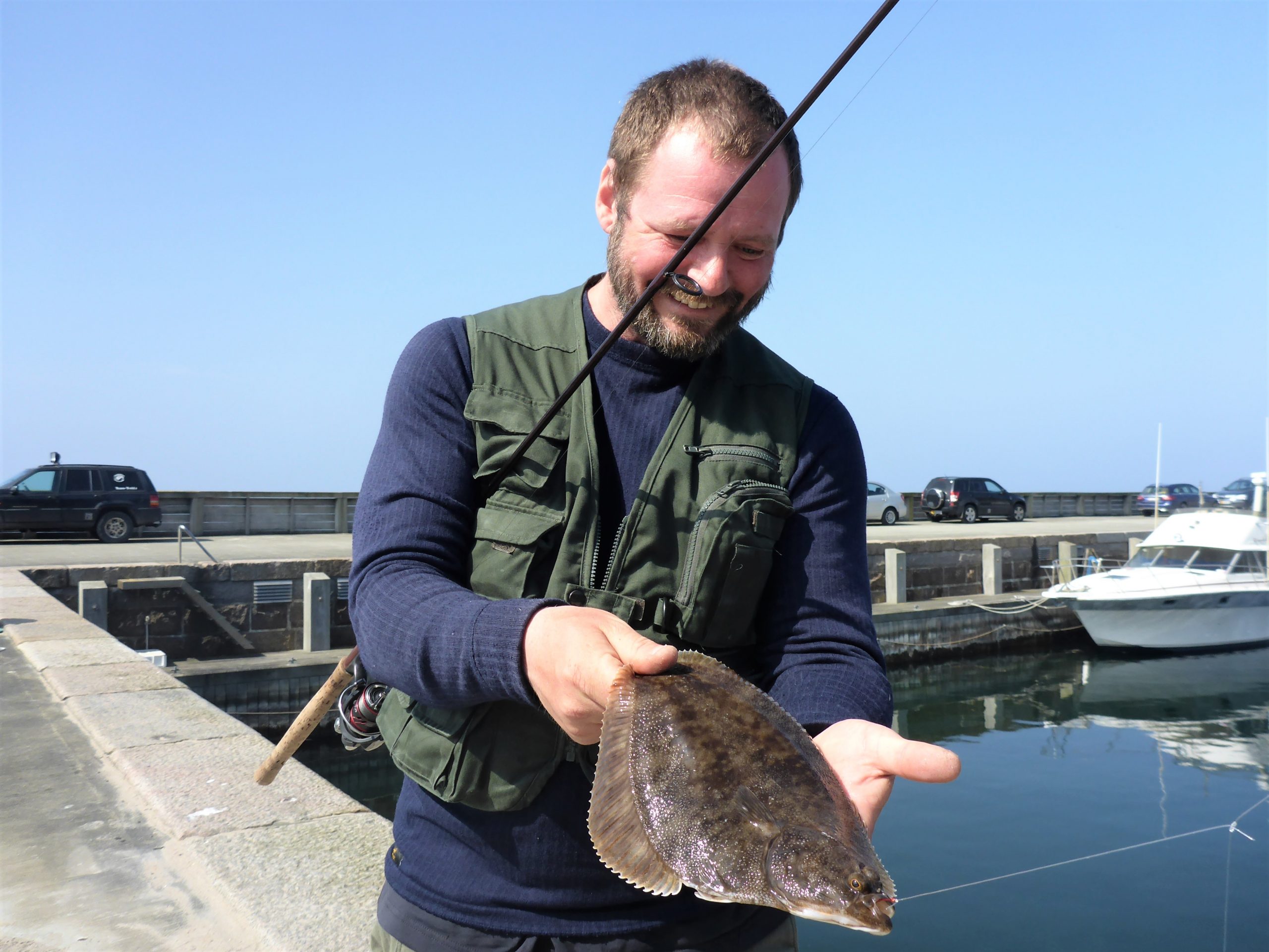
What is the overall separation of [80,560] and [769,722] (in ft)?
59.5

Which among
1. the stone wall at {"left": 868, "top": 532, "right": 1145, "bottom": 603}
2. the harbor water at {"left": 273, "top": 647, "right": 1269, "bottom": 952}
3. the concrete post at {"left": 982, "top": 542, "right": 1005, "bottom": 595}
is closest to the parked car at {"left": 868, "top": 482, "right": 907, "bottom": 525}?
the stone wall at {"left": 868, "top": 532, "right": 1145, "bottom": 603}

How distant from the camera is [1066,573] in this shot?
23641mm

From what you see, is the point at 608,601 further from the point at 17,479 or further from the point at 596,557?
the point at 17,479

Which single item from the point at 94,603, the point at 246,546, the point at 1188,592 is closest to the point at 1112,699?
the point at 1188,592

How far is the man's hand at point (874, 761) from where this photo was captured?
1430 millimetres

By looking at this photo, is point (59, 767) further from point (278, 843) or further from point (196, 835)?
point (278, 843)

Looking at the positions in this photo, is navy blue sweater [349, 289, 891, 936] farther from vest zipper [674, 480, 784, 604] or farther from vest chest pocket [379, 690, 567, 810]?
vest zipper [674, 480, 784, 604]

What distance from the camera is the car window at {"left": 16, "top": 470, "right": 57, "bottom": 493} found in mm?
21188

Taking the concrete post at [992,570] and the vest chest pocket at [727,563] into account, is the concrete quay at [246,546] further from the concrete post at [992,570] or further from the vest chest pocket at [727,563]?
the vest chest pocket at [727,563]

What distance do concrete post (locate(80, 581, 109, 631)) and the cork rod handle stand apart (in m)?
10.7

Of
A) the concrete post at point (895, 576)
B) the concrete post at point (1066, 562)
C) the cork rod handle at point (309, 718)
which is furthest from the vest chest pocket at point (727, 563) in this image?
the concrete post at point (1066, 562)

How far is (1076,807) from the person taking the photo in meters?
12.7

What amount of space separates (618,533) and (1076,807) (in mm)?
12991

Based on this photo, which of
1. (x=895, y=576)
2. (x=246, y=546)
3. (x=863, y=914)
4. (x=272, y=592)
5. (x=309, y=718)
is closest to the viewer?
(x=863, y=914)
